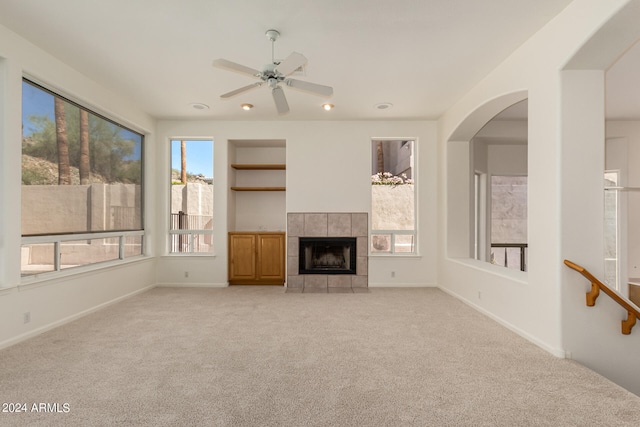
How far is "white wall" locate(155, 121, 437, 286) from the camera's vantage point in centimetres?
555

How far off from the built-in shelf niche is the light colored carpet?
254 centimetres

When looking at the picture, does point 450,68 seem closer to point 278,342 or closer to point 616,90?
point 616,90

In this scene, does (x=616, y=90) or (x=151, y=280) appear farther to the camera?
(x=151, y=280)

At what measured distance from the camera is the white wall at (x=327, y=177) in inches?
219

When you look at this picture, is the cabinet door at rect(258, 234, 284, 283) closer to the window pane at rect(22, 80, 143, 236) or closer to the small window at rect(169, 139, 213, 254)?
the small window at rect(169, 139, 213, 254)

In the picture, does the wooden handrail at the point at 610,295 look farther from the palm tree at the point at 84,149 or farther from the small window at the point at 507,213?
the palm tree at the point at 84,149

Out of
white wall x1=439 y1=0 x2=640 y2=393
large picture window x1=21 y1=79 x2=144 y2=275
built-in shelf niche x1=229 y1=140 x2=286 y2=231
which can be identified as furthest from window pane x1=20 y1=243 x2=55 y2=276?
white wall x1=439 y1=0 x2=640 y2=393

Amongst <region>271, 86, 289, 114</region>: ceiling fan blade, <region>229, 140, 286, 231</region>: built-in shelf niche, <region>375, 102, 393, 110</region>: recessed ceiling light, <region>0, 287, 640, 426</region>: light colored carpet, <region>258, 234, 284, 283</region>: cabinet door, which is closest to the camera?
<region>0, 287, 640, 426</region>: light colored carpet

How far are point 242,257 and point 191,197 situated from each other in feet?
4.61

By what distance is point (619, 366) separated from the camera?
2.69m

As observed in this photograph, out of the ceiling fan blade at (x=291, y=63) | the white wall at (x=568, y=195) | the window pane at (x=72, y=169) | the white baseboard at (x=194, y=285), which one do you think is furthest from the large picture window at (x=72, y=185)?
the white wall at (x=568, y=195)

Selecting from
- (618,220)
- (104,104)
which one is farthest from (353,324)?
(618,220)

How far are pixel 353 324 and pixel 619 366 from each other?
7.54ft

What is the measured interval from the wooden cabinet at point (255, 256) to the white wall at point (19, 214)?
199 centimetres
